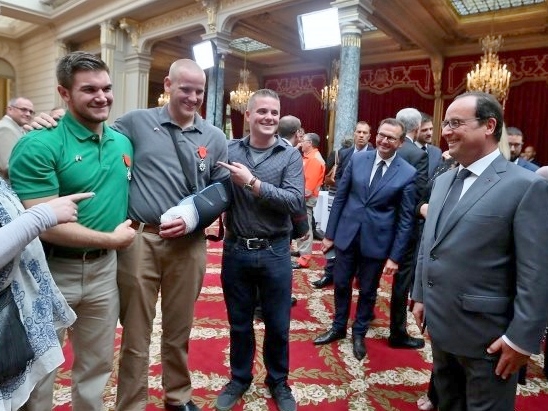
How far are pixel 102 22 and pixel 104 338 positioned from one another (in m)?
10.4

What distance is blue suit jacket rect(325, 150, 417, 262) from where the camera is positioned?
2.61 meters

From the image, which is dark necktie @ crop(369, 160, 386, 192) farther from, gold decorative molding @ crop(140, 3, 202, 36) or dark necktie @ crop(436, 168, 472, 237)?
gold decorative molding @ crop(140, 3, 202, 36)

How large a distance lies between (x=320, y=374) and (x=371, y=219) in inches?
38.9

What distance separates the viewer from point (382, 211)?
8.73 feet

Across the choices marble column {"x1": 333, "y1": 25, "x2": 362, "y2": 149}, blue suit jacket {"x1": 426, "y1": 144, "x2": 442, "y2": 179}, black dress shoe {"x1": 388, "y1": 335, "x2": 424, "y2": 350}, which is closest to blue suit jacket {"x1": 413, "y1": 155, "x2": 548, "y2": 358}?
black dress shoe {"x1": 388, "y1": 335, "x2": 424, "y2": 350}

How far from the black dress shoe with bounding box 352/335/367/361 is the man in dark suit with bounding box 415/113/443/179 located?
1242 millimetres

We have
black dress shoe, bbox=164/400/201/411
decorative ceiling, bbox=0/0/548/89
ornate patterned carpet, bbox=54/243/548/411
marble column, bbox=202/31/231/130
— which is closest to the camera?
black dress shoe, bbox=164/400/201/411

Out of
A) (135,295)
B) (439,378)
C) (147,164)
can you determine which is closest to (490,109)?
(439,378)

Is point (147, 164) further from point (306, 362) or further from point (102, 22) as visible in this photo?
point (102, 22)

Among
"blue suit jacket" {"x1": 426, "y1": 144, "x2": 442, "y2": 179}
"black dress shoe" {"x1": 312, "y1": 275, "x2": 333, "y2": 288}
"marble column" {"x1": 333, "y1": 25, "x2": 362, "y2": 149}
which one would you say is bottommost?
"black dress shoe" {"x1": 312, "y1": 275, "x2": 333, "y2": 288}

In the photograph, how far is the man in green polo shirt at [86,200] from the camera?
1.41 m

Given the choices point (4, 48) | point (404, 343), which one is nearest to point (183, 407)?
point (404, 343)

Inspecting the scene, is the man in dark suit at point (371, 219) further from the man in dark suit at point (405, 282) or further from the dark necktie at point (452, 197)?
the dark necktie at point (452, 197)

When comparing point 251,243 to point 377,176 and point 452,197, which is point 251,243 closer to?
point 452,197
